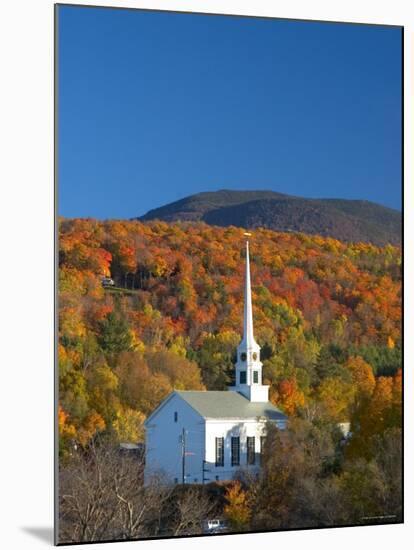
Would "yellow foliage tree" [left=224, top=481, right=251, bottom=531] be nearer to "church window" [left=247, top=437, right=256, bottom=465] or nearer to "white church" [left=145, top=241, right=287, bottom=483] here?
"white church" [left=145, top=241, right=287, bottom=483]

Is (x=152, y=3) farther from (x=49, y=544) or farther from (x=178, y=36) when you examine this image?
(x=49, y=544)

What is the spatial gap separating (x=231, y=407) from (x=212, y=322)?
1.05 metres

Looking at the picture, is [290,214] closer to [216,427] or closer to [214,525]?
[216,427]

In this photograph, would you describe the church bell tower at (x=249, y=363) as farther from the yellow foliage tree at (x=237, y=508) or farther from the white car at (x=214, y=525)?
the white car at (x=214, y=525)

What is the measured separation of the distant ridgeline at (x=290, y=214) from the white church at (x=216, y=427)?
476 millimetres

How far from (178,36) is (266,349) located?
393cm

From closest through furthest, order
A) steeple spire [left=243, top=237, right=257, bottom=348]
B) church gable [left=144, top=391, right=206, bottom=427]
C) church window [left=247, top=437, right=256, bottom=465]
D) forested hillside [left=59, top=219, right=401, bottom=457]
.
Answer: forested hillside [left=59, top=219, right=401, bottom=457] → church gable [left=144, top=391, right=206, bottom=427] → church window [left=247, top=437, right=256, bottom=465] → steeple spire [left=243, top=237, right=257, bottom=348]

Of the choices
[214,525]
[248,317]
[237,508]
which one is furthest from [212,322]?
[214,525]

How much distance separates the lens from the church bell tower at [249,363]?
22.5m

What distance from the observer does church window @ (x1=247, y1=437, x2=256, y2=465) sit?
2234cm

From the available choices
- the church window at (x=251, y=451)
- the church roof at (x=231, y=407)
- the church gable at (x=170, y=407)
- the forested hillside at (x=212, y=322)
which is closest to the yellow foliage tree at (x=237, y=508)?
the church window at (x=251, y=451)

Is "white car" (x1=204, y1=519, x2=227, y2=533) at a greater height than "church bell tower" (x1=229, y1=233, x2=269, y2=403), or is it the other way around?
"church bell tower" (x1=229, y1=233, x2=269, y2=403)

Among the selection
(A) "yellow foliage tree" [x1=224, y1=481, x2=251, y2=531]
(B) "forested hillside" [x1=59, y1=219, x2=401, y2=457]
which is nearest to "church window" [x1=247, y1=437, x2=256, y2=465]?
(A) "yellow foliage tree" [x1=224, y1=481, x2=251, y2=531]

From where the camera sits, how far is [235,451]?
22.3m
